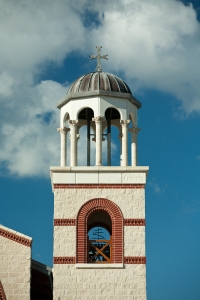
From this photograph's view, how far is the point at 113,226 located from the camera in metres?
36.0

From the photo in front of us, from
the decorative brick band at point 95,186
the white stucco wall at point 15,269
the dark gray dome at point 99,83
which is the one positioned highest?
the dark gray dome at point 99,83

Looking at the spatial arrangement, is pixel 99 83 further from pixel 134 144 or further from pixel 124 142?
pixel 134 144

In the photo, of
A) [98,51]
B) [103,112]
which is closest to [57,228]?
[103,112]

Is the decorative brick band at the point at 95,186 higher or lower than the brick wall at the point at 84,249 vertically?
higher

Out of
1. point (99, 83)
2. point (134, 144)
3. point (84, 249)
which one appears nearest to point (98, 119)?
point (99, 83)

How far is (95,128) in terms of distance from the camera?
3938cm

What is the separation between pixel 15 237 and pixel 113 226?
3.84 meters

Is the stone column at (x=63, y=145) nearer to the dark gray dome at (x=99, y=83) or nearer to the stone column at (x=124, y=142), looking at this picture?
the dark gray dome at (x=99, y=83)

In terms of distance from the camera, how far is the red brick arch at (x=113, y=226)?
117ft

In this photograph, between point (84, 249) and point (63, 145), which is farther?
point (63, 145)

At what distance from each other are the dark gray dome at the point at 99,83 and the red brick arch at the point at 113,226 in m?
4.75

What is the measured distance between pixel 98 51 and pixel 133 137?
13.9 feet

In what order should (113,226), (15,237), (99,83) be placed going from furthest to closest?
(99,83) < (113,226) < (15,237)

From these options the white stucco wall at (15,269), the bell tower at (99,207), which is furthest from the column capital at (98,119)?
the white stucco wall at (15,269)
